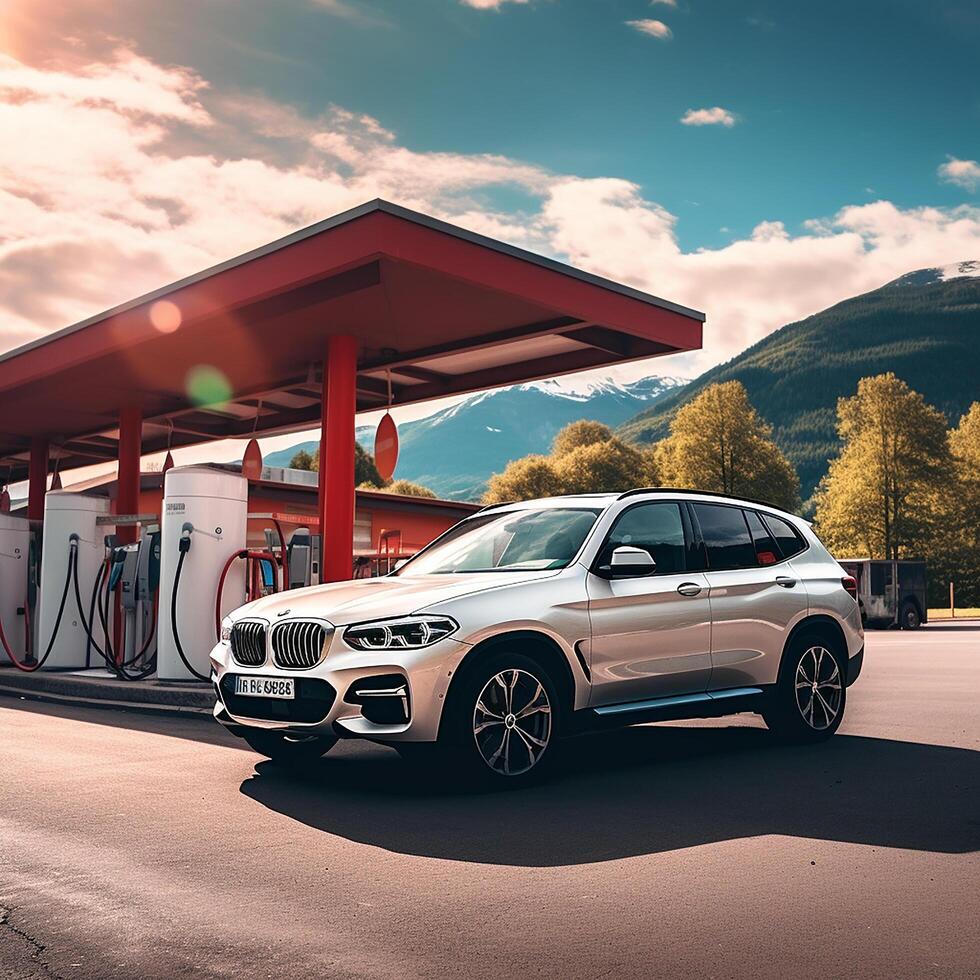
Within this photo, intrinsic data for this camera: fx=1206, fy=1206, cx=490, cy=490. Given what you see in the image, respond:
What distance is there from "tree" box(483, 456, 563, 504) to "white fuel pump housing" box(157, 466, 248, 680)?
239 feet

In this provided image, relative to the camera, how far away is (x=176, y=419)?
2459 cm

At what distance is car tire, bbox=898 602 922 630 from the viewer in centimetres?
3769

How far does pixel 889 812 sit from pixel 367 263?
867 centimetres

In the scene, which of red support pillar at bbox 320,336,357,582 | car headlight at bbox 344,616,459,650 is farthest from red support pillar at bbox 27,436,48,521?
car headlight at bbox 344,616,459,650

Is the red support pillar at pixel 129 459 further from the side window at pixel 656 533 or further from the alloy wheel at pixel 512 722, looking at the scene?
the alloy wheel at pixel 512 722

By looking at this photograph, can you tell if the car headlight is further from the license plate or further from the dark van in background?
the dark van in background

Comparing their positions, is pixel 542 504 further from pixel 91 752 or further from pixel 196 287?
pixel 196 287

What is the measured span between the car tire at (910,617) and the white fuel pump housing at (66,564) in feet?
93.6

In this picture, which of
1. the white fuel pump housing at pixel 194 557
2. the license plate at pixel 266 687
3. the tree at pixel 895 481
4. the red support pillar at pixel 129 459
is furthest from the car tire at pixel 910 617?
the license plate at pixel 266 687

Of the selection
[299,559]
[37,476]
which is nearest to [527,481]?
[37,476]

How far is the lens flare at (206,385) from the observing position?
19420mm

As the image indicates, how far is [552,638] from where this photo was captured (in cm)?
738

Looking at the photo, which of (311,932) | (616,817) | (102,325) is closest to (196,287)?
(102,325)

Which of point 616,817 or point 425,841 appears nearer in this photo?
point 425,841
